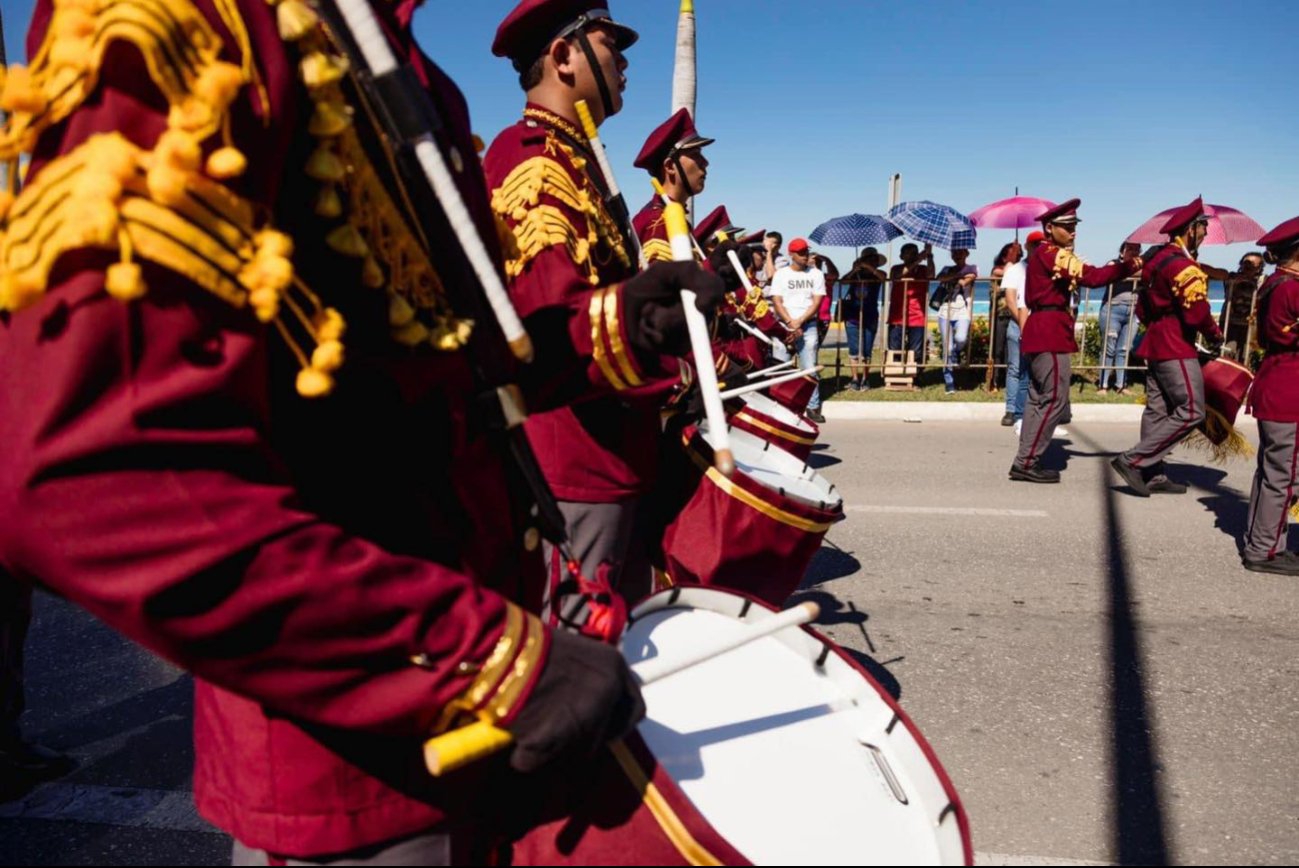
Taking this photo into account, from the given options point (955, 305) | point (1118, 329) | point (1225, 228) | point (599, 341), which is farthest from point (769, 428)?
point (1225, 228)

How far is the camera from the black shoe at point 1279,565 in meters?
4.95

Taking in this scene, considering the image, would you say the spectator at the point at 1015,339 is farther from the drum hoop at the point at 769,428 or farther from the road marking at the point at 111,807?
the road marking at the point at 111,807

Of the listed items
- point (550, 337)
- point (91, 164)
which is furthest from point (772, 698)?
point (91, 164)

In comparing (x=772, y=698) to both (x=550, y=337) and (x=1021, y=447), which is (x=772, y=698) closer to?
(x=550, y=337)

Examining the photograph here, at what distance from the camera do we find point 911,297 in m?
12.6

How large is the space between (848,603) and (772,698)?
3.28m

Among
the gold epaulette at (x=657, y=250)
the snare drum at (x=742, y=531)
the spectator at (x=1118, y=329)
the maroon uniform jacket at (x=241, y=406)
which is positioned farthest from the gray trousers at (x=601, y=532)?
the spectator at (x=1118, y=329)

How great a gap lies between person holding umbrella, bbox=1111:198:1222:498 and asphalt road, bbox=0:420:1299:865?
0.53 meters

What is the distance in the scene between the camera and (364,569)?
84 centimetres

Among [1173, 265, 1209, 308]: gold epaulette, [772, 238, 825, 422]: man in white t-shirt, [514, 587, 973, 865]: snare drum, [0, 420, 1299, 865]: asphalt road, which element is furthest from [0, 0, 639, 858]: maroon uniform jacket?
[772, 238, 825, 422]: man in white t-shirt

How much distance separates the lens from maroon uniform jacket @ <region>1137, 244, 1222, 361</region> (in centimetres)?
628

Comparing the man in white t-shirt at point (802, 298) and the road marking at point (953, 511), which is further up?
the man in white t-shirt at point (802, 298)

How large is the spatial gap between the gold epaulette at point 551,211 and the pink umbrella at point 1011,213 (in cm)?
1326

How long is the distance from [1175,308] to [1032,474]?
1.60 metres
